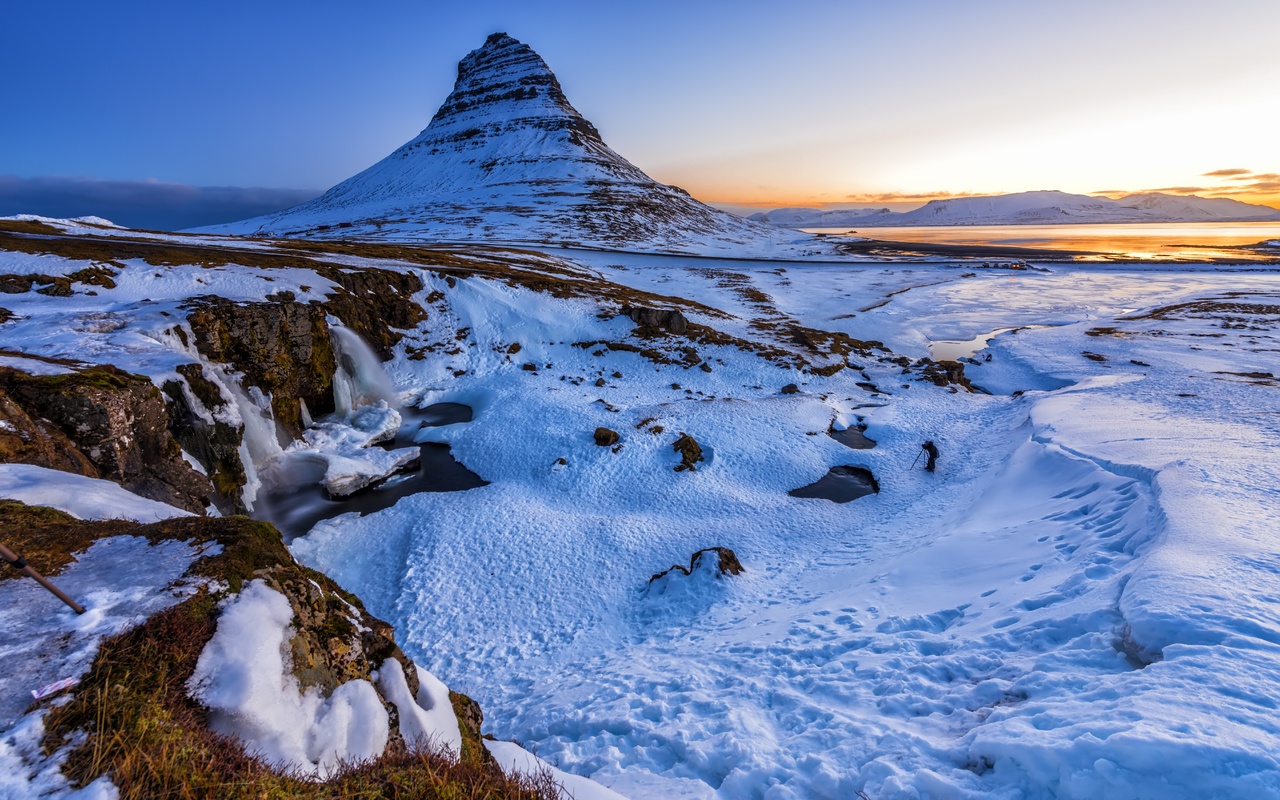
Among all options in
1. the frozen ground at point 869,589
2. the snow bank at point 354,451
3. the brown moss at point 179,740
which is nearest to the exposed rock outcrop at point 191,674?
the brown moss at point 179,740

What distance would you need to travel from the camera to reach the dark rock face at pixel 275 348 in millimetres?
21078

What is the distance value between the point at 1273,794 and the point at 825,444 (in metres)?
20.5

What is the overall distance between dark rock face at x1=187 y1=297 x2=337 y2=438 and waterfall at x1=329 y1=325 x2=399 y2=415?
648mm

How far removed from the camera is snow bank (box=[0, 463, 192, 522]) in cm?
786

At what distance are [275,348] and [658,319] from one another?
2502 centimetres

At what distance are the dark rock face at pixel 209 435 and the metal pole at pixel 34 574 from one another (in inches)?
506

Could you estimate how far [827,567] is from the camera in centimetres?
1545

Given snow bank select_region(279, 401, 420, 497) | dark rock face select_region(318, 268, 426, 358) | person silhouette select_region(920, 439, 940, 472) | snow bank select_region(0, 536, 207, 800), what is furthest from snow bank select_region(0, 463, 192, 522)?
person silhouette select_region(920, 439, 940, 472)

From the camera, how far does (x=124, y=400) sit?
42.7 ft

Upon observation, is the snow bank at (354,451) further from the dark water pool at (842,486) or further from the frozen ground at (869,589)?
the dark water pool at (842,486)

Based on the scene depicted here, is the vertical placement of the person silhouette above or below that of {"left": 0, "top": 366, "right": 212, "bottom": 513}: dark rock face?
below

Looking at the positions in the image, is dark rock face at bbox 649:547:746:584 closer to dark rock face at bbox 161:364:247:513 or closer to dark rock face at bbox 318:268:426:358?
dark rock face at bbox 161:364:247:513

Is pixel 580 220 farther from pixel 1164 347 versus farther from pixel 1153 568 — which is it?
pixel 1153 568

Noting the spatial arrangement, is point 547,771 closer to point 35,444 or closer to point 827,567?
point 827,567
